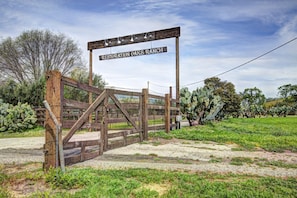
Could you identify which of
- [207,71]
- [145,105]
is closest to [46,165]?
[145,105]

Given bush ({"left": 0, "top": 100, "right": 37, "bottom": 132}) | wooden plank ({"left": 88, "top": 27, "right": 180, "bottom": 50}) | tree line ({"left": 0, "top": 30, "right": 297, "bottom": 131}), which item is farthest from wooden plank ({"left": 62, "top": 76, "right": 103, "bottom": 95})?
tree line ({"left": 0, "top": 30, "right": 297, "bottom": 131})

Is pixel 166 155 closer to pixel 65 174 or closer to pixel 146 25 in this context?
pixel 65 174

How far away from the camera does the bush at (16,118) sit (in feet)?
40.1

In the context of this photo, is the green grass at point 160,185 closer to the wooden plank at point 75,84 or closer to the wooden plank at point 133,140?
the wooden plank at point 75,84

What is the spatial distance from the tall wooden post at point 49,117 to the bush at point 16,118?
32.1ft

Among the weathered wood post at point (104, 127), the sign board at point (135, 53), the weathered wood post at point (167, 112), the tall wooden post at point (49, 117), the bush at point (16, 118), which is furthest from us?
the bush at point (16, 118)

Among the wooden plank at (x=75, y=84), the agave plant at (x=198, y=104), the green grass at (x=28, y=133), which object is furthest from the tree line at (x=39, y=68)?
the wooden plank at (x=75, y=84)

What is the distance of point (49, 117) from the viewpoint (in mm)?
4020

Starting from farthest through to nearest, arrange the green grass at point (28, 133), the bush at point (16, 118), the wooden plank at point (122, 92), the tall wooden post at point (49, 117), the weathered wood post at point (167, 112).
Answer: the bush at point (16, 118), the green grass at point (28, 133), the weathered wood post at point (167, 112), the wooden plank at point (122, 92), the tall wooden post at point (49, 117)

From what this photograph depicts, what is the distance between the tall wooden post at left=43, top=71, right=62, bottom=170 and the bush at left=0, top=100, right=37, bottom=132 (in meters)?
9.79

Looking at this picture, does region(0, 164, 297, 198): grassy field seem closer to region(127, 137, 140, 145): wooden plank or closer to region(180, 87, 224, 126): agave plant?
region(127, 137, 140, 145): wooden plank

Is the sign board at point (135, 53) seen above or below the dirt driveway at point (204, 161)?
above

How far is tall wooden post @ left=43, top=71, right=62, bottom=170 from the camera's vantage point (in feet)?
12.9

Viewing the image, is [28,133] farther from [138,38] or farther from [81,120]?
[81,120]
